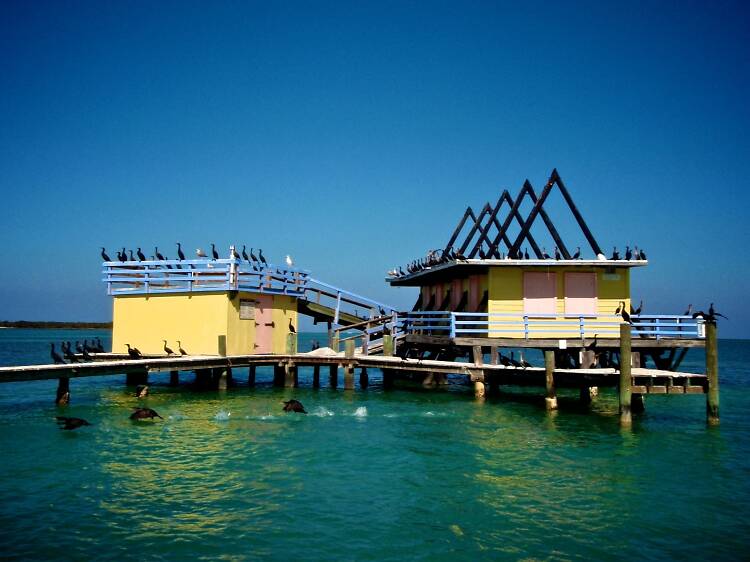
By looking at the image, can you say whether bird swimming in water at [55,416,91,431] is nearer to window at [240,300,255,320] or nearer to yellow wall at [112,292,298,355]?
yellow wall at [112,292,298,355]

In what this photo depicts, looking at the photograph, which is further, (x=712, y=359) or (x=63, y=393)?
→ (x=63, y=393)

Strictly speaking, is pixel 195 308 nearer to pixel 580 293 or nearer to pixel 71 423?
pixel 71 423

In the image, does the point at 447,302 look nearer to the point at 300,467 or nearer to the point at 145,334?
Result: the point at 145,334

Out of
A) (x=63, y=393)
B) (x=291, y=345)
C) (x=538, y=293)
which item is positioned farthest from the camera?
(x=291, y=345)

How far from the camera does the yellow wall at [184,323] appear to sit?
28.2 metres

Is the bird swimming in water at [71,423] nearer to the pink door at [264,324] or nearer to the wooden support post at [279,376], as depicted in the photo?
the pink door at [264,324]

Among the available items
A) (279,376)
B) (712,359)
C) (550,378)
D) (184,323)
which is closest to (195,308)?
(184,323)

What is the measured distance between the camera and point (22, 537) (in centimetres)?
1084

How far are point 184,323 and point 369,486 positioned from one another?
16.8 metres

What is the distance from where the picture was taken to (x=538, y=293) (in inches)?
1081

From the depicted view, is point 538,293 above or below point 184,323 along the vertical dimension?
above

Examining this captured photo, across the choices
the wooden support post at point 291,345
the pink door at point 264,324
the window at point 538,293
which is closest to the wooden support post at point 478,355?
the window at point 538,293

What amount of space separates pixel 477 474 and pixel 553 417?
846cm

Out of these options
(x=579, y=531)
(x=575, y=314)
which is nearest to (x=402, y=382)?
(x=575, y=314)
